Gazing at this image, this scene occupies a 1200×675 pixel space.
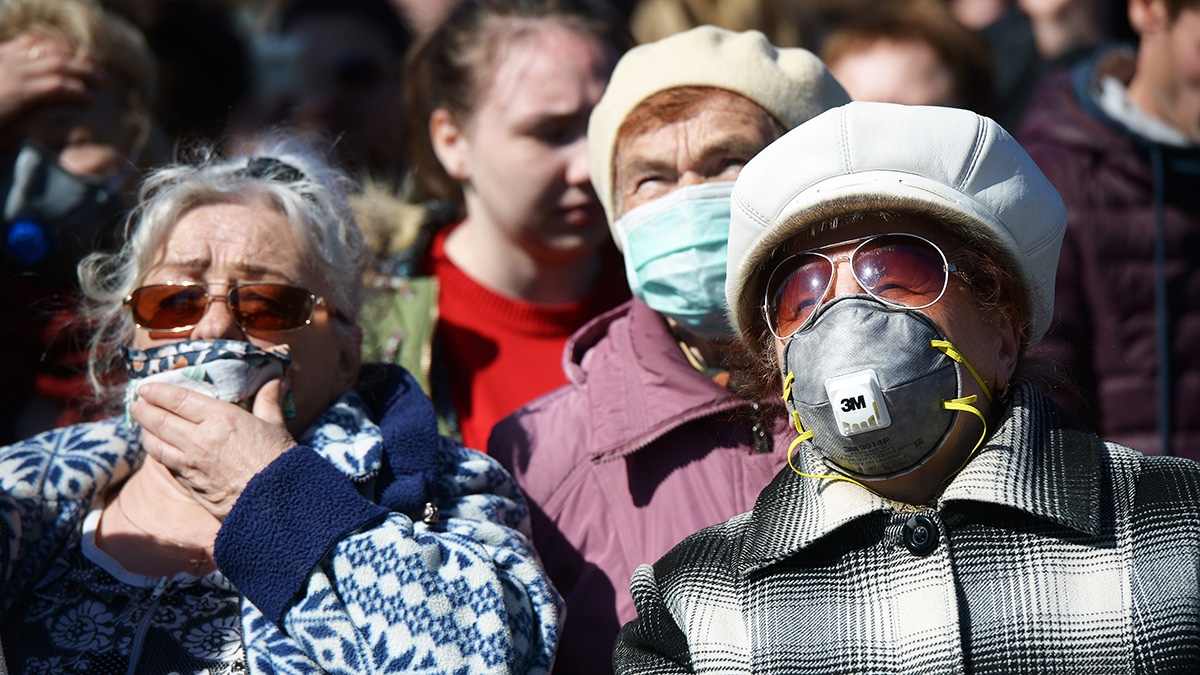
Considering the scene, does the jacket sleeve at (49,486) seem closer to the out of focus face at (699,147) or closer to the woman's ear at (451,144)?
the out of focus face at (699,147)

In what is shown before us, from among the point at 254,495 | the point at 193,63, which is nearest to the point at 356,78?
the point at 193,63

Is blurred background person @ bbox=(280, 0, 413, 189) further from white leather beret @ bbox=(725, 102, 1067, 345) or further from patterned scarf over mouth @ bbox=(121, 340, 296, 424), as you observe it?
white leather beret @ bbox=(725, 102, 1067, 345)

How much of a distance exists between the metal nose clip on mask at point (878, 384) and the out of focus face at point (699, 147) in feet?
3.39

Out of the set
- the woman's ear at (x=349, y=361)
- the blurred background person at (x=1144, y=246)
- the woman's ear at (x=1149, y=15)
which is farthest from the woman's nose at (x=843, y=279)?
the woman's ear at (x=1149, y=15)

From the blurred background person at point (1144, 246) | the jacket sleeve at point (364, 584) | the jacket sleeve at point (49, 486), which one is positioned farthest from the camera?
the blurred background person at point (1144, 246)

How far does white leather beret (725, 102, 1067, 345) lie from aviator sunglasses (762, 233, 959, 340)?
73 millimetres

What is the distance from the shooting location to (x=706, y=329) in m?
3.41

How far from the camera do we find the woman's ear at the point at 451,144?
4.91 metres

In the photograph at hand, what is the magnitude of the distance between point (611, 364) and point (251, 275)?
1069mm

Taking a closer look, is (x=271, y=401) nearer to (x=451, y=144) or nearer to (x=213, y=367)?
(x=213, y=367)

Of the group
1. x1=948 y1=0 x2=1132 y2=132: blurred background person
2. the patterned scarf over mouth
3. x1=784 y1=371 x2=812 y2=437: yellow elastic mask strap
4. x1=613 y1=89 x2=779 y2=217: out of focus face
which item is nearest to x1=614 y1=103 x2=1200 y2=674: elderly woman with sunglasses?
x1=784 y1=371 x2=812 y2=437: yellow elastic mask strap

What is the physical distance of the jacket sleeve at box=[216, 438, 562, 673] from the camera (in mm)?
2730

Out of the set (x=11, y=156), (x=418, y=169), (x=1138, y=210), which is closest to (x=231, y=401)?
(x=11, y=156)

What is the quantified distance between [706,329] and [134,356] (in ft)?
5.21
